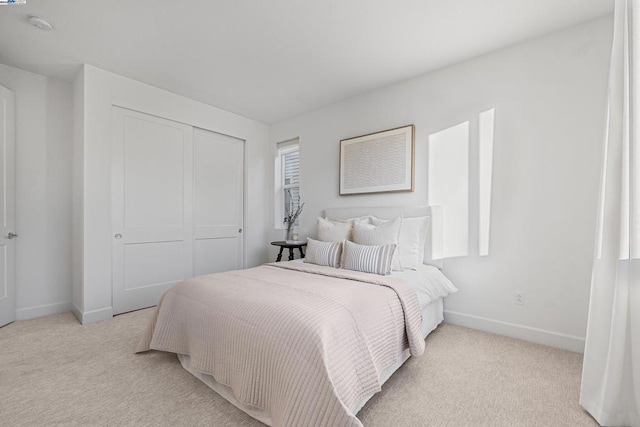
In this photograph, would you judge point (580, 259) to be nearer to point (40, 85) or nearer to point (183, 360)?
point (183, 360)

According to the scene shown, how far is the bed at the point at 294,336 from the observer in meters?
1.23

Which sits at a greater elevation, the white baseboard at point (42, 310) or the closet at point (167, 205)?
the closet at point (167, 205)

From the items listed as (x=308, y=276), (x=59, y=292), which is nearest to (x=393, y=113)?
(x=308, y=276)

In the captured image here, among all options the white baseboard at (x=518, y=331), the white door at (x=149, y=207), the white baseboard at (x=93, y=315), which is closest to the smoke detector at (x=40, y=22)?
the white door at (x=149, y=207)

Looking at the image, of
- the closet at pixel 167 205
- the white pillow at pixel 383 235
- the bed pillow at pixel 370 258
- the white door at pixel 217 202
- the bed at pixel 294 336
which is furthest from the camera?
the white door at pixel 217 202

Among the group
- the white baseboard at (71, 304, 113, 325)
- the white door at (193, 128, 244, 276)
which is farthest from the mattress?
the white door at (193, 128, 244, 276)

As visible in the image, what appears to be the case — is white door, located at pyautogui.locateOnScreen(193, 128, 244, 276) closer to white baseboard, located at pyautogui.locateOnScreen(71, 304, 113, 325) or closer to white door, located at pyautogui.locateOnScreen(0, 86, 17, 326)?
white baseboard, located at pyautogui.locateOnScreen(71, 304, 113, 325)

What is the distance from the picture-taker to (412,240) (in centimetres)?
275

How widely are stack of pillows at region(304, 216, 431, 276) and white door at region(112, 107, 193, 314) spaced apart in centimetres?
185

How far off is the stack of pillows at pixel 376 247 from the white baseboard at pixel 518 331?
670 mm

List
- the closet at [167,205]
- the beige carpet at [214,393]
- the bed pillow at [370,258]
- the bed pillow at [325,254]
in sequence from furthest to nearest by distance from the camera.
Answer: the closet at [167,205], the bed pillow at [325,254], the bed pillow at [370,258], the beige carpet at [214,393]

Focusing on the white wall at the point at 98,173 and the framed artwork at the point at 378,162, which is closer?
the white wall at the point at 98,173

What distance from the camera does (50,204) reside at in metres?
3.06

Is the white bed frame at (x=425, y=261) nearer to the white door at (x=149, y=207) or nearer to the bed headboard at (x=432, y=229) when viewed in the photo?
the bed headboard at (x=432, y=229)
